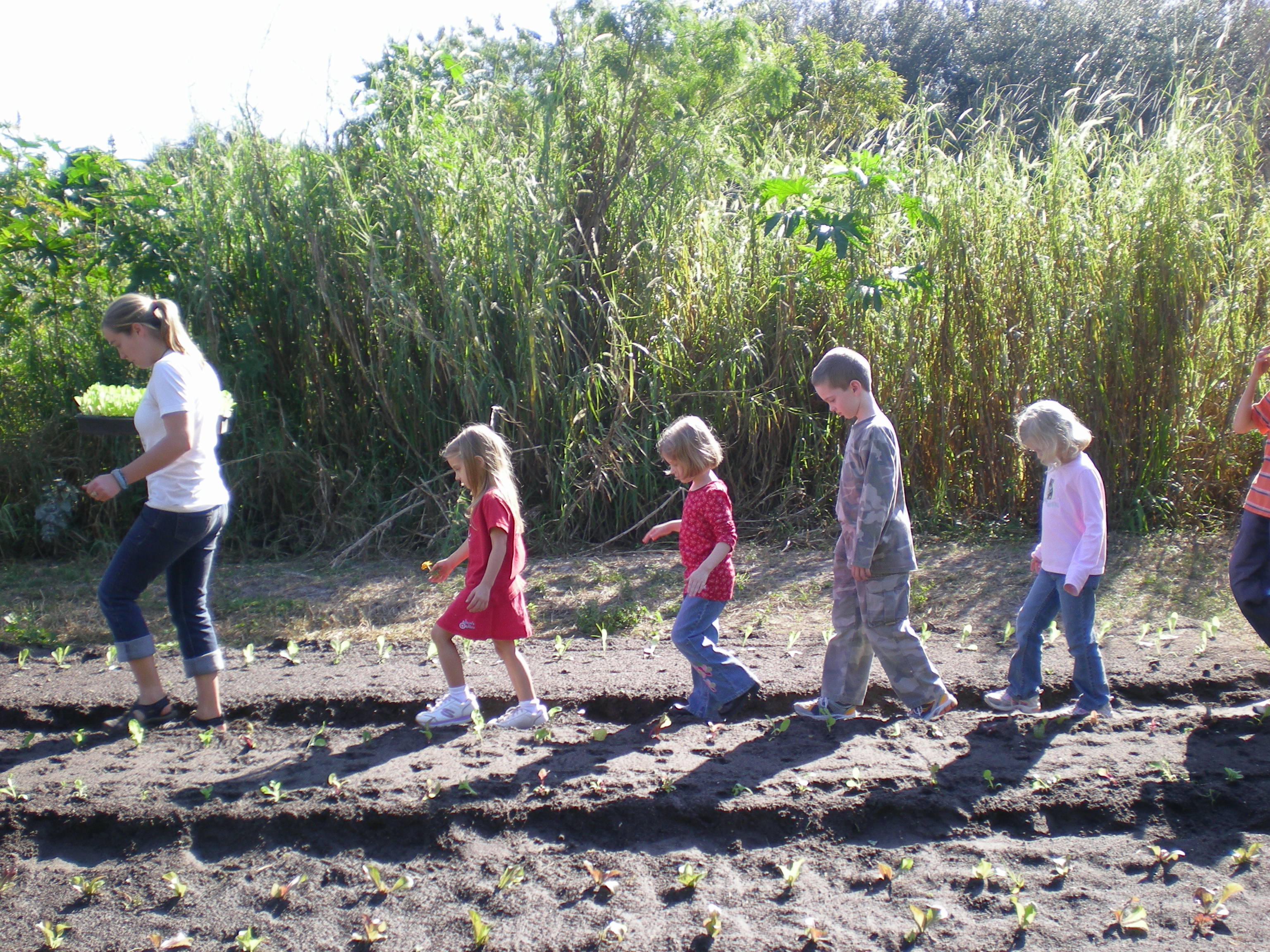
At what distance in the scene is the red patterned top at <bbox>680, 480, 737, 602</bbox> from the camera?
4051mm

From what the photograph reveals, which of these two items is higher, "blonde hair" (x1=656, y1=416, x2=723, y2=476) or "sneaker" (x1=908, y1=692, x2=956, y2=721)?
"blonde hair" (x1=656, y1=416, x2=723, y2=476)

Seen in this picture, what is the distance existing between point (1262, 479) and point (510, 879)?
3.50 metres

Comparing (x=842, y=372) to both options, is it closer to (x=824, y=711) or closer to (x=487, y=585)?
(x=824, y=711)

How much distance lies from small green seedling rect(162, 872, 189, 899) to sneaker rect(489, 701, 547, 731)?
137 cm

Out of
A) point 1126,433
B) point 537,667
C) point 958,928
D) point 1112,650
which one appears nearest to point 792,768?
point 958,928

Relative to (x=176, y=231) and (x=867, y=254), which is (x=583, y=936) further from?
(x=176, y=231)

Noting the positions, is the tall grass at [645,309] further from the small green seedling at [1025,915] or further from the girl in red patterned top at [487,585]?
the small green seedling at [1025,915]

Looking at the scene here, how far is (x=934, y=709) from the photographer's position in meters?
4.08

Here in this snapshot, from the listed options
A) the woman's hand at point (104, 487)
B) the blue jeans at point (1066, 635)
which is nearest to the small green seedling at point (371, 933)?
the woman's hand at point (104, 487)

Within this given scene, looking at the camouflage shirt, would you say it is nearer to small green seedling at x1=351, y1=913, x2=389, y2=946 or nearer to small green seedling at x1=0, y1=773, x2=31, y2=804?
small green seedling at x1=351, y1=913, x2=389, y2=946

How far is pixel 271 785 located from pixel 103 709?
1513mm

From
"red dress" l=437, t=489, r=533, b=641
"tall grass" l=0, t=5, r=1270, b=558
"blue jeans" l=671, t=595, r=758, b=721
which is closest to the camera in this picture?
"red dress" l=437, t=489, r=533, b=641

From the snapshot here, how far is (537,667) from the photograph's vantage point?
4.97 metres

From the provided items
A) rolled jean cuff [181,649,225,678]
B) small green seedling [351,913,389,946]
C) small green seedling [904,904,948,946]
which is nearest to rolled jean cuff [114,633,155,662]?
rolled jean cuff [181,649,225,678]
